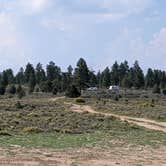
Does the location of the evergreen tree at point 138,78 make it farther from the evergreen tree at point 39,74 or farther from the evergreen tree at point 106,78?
the evergreen tree at point 39,74

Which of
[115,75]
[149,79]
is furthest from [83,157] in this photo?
[149,79]

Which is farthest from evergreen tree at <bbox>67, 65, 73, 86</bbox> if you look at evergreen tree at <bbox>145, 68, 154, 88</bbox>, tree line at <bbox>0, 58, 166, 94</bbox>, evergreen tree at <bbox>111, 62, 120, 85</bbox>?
evergreen tree at <bbox>145, 68, 154, 88</bbox>

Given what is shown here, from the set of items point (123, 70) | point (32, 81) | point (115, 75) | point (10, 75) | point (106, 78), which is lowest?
point (32, 81)

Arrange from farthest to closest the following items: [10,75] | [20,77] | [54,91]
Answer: [20,77] → [10,75] → [54,91]

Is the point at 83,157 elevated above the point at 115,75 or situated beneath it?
situated beneath

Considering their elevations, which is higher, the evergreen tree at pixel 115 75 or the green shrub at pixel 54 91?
the evergreen tree at pixel 115 75

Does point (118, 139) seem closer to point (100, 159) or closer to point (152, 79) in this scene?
point (100, 159)

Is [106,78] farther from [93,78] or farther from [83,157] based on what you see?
[83,157]

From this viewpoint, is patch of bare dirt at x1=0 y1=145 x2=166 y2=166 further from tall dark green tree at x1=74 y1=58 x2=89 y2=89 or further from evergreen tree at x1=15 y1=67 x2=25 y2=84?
evergreen tree at x1=15 y1=67 x2=25 y2=84

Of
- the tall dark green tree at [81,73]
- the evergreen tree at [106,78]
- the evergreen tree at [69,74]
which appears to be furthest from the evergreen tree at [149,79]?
the tall dark green tree at [81,73]

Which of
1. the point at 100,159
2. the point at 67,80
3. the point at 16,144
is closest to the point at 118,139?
the point at 16,144

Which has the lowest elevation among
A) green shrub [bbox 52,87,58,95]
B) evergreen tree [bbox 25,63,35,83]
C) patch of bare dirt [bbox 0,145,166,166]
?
patch of bare dirt [bbox 0,145,166,166]

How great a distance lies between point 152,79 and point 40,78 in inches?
1495

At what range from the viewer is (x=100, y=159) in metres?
19.5
